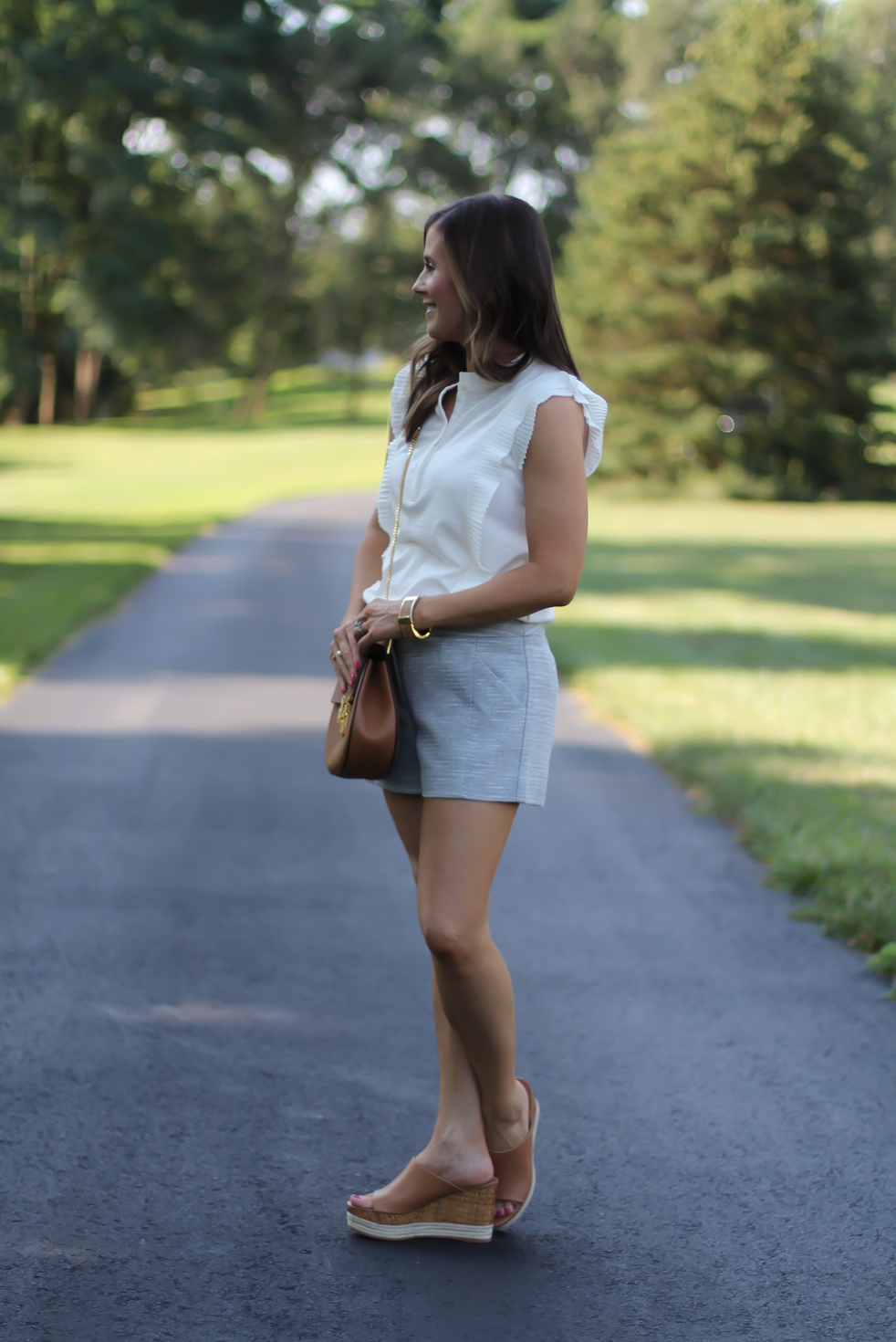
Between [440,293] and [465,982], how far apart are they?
1.41 meters

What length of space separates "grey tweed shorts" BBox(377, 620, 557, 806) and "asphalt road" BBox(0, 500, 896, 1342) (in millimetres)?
989

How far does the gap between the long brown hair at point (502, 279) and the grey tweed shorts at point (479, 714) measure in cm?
56

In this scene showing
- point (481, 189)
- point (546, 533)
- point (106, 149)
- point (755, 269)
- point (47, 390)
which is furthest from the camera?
point (481, 189)

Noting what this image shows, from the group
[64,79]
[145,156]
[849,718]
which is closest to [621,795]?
[849,718]

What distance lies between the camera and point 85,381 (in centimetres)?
6088

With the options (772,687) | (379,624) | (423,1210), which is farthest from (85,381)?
(423,1210)

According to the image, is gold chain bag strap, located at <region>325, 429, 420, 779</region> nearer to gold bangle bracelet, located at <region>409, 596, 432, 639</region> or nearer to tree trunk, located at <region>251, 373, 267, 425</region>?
gold bangle bracelet, located at <region>409, 596, 432, 639</region>

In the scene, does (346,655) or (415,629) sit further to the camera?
(346,655)

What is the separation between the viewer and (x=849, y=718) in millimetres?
8758

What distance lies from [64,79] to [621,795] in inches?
1789

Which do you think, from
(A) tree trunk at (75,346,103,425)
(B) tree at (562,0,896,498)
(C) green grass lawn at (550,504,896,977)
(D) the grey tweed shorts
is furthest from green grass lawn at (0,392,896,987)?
(A) tree trunk at (75,346,103,425)

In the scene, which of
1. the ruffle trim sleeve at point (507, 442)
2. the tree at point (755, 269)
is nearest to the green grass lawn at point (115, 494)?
the ruffle trim sleeve at point (507, 442)

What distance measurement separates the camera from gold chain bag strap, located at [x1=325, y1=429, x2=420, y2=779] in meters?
2.82

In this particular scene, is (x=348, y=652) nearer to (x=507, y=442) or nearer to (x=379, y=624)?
(x=379, y=624)
